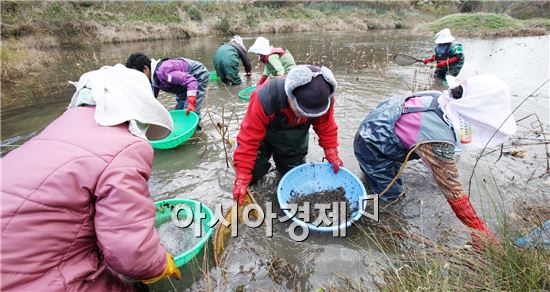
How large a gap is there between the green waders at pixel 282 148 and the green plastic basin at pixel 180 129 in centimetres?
122

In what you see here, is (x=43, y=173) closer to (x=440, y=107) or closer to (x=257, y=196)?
(x=257, y=196)

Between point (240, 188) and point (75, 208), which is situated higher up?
point (75, 208)

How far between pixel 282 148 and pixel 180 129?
195 cm

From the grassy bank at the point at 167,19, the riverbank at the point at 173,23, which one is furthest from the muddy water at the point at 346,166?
the grassy bank at the point at 167,19

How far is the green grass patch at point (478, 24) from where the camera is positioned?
17.5m

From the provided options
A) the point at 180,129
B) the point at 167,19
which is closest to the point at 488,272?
the point at 180,129

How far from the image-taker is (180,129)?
429 centimetres

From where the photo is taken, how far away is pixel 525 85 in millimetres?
6719

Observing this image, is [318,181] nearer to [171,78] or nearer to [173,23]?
[171,78]

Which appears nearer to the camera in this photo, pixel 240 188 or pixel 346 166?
pixel 240 188

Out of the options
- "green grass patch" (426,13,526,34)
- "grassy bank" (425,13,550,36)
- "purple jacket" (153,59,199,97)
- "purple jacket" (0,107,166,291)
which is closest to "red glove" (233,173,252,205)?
"purple jacket" (0,107,166,291)

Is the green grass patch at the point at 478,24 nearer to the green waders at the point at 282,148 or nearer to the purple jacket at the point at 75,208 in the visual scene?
the green waders at the point at 282,148

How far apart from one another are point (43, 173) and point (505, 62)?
11709mm

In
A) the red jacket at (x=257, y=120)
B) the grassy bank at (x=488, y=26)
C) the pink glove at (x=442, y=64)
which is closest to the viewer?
the red jacket at (x=257, y=120)
